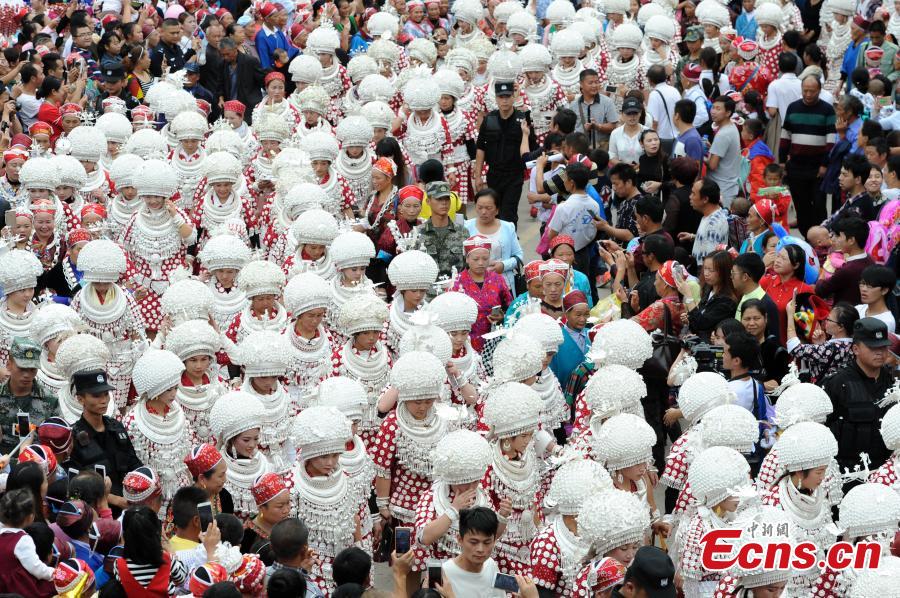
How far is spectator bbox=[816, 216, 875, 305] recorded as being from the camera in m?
11.2

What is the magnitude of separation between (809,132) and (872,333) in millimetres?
5785

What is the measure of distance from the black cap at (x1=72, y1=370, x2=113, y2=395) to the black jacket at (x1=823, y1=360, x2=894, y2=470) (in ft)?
15.0

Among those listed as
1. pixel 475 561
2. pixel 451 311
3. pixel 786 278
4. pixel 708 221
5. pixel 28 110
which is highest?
pixel 475 561

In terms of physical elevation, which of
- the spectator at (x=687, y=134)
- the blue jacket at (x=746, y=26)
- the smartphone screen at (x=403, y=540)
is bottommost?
the blue jacket at (x=746, y=26)

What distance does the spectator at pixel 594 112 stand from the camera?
15055 mm

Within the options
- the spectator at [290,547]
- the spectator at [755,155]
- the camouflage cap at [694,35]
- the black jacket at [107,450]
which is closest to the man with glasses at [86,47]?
the camouflage cap at [694,35]

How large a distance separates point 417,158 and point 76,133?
3306 millimetres

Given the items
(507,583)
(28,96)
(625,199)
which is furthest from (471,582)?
(28,96)

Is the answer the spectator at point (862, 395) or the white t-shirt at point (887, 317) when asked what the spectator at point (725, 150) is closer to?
the white t-shirt at point (887, 317)

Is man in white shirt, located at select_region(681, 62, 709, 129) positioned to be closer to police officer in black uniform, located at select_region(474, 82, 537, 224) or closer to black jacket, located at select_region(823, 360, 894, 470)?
police officer in black uniform, located at select_region(474, 82, 537, 224)

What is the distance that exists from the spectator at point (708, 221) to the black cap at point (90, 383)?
5.42m

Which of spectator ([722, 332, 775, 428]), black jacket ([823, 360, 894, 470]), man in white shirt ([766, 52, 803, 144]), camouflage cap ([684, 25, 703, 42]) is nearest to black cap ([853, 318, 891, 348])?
black jacket ([823, 360, 894, 470])

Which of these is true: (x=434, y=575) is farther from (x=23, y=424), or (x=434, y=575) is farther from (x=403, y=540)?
(x=23, y=424)

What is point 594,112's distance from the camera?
15.2 metres
